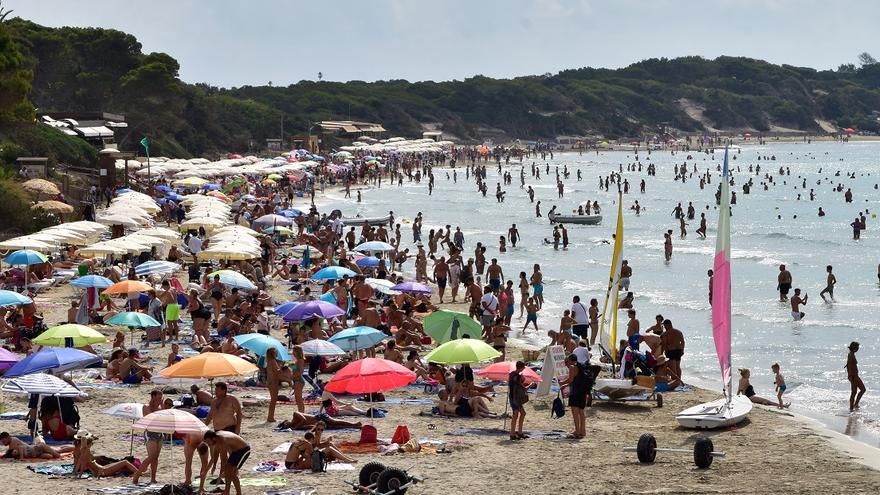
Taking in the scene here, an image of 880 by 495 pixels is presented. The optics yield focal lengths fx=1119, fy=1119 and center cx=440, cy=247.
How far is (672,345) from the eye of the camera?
53.3ft

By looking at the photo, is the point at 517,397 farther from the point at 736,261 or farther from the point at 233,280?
the point at 736,261

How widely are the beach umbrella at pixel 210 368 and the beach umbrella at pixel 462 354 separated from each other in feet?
8.06

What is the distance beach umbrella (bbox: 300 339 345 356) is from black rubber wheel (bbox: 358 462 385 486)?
4.36 m

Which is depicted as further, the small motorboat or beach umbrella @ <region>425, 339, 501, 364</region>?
the small motorboat

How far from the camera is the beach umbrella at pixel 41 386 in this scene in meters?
11.0

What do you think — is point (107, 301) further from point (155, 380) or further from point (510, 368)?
point (510, 368)

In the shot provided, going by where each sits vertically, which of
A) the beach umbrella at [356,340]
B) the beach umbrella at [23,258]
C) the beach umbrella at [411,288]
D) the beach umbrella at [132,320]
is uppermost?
the beach umbrella at [23,258]

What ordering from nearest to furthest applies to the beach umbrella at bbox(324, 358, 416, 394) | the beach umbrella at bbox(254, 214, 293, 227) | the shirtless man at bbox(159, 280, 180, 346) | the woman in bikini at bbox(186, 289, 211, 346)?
the beach umbrella at bbox(324, 358, 416, 394)
the woman in bikini at bbox(186, 289, 211, 346)
the shirtless man at bbox(159, 280, 180, 346)
the beach umbrella at bbox(254, 214, 293, 227)

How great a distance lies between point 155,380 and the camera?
1397cm

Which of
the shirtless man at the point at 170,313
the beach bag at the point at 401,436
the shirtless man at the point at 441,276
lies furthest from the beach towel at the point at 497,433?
the shirtless man at the point at 441,276

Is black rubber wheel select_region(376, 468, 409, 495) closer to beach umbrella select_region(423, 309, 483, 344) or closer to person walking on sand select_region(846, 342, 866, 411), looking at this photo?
beach umbrella select_region(423, 309, 483, 344)

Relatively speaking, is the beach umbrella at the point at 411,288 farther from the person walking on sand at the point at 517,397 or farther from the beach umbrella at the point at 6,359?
the beach umbrella at the point at 6,359

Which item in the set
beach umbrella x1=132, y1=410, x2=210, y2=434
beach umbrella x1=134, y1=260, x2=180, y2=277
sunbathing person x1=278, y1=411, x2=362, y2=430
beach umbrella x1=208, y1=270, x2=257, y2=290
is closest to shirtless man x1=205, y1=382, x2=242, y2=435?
beach umbrella x1=132, y1=410, x2=210, y2=434

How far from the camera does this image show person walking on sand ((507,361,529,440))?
12.4m
